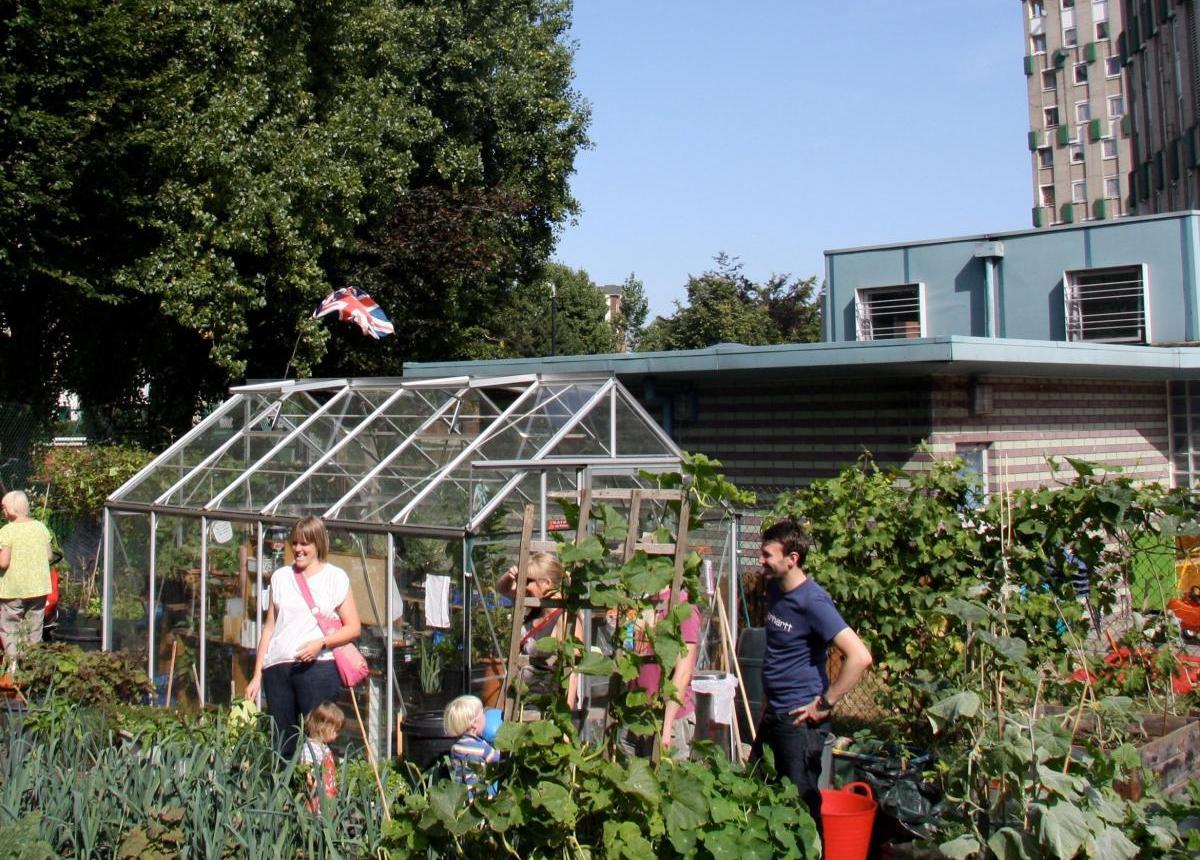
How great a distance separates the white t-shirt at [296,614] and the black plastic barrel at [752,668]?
2934mm

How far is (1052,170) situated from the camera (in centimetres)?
5947

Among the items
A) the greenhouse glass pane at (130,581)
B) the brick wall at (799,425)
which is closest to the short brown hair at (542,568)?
the greenhouse glass pane at (130,581)

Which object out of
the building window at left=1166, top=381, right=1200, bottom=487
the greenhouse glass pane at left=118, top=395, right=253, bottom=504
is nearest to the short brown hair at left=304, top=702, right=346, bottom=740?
the greenhouse glass pane at left=118, top=395, right=253, bottom=504

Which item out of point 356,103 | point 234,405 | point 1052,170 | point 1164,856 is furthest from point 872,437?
point 1052,170

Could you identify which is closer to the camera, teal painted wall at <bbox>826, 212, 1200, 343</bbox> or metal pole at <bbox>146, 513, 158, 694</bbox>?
metal pole at <bbox>146, 513, 158, 694</bbox>

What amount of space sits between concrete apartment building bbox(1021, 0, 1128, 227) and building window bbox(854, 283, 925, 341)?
38.4 m

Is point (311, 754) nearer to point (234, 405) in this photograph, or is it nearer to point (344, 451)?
point (344, 451)

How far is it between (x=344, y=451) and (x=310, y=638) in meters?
3.07

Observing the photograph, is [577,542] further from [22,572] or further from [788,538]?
[22,572]

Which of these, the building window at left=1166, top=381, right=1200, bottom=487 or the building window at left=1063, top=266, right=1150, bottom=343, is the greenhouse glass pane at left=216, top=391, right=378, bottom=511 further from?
the building window at left=1063, top=266, right=1150, bottom=343

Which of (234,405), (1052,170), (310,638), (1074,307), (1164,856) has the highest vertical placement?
(1052,170)

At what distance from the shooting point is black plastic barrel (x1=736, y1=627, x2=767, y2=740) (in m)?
7.70

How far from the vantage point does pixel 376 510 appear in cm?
750

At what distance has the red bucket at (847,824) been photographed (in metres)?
5.00
